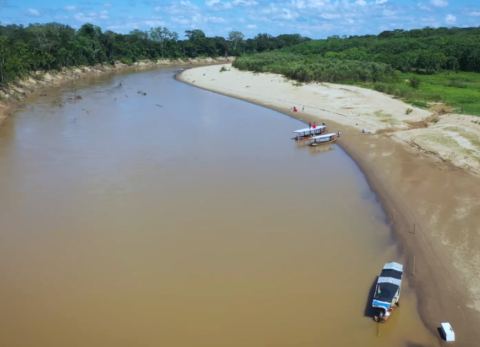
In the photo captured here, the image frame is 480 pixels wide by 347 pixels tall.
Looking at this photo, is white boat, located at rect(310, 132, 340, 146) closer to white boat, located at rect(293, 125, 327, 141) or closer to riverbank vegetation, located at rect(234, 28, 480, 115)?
white boat, located at rect(293, 125, 327, 141)

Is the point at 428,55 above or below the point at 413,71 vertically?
above

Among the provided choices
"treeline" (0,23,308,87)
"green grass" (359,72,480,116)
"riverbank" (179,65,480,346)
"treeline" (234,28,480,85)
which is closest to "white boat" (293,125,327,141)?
"riverbank" (179,65,480,346)

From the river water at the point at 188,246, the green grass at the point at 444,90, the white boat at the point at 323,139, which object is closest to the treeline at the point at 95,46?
the river water at the point at 188,246

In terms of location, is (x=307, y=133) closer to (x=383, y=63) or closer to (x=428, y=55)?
(x=383, y=63)

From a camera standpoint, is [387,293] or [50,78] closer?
[387,293]

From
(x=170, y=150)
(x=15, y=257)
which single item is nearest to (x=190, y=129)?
(x=170, y=150)

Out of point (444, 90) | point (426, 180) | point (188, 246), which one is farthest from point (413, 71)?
point (188, 246)

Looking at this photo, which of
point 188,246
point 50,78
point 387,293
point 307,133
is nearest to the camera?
point 387,293
